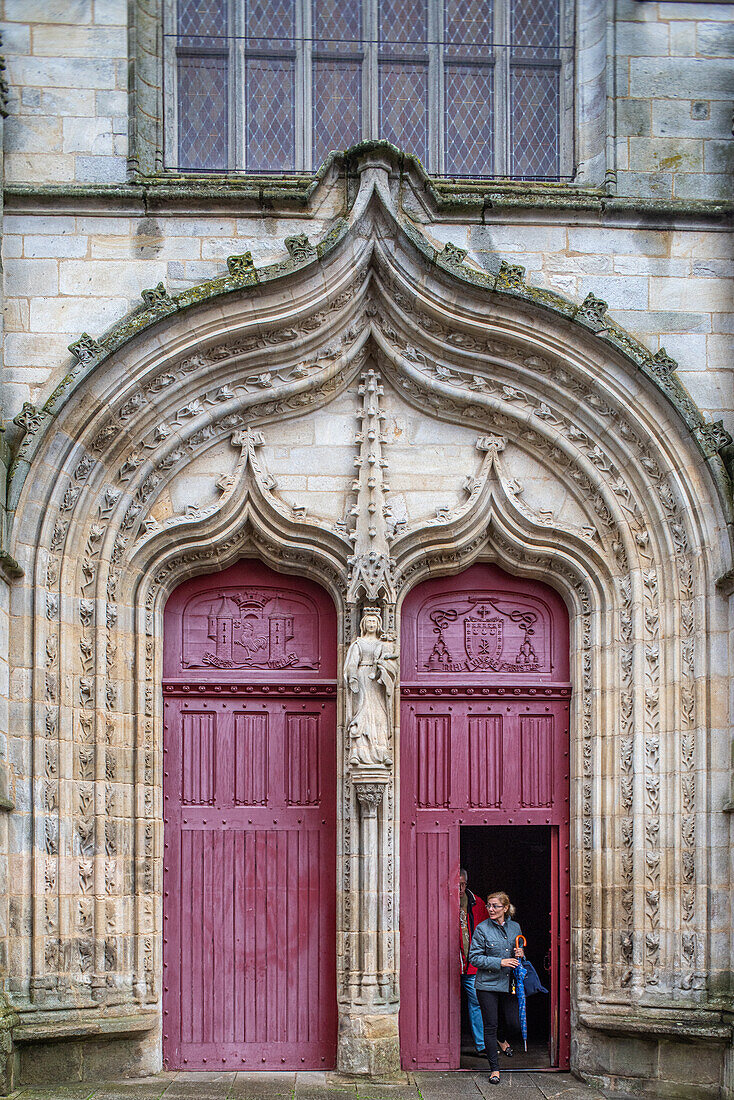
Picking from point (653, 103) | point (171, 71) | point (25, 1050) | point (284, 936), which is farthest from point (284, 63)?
point (25, 1050)

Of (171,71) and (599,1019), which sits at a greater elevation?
(171,71)

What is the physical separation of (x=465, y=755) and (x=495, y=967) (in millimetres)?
1498

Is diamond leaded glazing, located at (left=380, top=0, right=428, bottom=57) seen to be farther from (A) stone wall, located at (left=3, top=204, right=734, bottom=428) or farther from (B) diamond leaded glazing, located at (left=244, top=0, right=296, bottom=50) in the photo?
(A) stone wall, located at (left=3, top=204, right=734, bottom=428)

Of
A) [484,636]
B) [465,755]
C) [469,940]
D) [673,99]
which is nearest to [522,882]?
[469,940]

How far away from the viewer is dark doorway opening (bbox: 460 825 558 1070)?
9.30 m

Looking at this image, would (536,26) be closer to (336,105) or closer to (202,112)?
(336,105)

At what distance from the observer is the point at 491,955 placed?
8.73m

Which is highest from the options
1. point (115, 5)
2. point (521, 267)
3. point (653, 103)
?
point (115, 5)

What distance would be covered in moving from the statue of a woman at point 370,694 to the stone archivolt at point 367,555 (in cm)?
20

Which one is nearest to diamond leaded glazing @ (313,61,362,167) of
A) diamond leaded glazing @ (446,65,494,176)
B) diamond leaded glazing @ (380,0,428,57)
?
diamond leaded glazing @ (380,0,428,57)

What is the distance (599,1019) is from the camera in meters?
8.65

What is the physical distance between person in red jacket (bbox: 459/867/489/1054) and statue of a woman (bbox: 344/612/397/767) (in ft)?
4.22

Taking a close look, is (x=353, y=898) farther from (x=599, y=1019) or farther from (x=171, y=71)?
(x=171, y=71)

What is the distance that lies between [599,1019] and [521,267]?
5.20 metres
